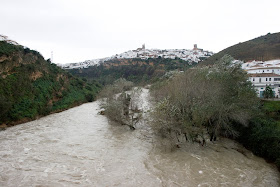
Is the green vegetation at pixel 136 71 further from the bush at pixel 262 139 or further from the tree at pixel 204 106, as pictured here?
the bush at pixel 262 139

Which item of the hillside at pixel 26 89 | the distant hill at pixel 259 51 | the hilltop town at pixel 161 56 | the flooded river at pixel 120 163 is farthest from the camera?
the hilltop town at pixel 161 56

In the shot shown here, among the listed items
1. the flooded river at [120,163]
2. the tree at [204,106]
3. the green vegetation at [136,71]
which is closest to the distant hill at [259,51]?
the green vegetation at [136,71]

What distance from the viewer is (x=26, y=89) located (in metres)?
25.5

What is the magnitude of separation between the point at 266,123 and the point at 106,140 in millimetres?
13086

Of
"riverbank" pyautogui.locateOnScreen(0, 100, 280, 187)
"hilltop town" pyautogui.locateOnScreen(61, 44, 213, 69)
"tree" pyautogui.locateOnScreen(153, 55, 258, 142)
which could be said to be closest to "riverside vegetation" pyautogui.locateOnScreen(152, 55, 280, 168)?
"tree" pyautogui.locateOnScreen(153, 55, 258, 142)

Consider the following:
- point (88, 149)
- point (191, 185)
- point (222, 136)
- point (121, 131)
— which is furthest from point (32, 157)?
point (222, 136)

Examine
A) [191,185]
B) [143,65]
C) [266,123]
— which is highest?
[143,65]

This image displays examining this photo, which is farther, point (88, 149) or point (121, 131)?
point (121, 131)

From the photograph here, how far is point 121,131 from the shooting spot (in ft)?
60.7

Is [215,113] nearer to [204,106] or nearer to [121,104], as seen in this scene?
[204,106]

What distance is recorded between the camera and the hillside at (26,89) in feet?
69.0

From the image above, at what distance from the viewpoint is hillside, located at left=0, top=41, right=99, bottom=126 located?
21.0m

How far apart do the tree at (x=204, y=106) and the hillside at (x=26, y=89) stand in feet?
54.7

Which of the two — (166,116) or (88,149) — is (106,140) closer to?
(88,149)
